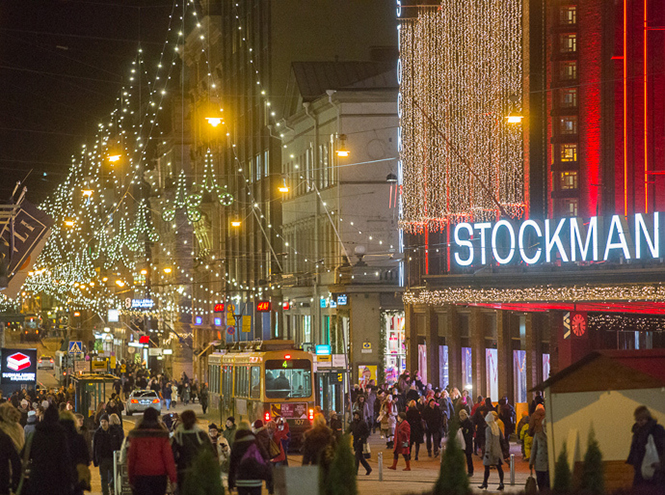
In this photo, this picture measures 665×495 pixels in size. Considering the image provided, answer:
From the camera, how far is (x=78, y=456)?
13.9m

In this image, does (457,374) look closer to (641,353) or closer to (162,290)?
(641,353)

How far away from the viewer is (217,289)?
76.4m

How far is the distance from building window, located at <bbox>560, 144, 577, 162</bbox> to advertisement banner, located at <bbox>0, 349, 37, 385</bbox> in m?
16.7

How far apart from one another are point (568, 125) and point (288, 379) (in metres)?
11.2

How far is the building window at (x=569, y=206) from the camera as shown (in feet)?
111

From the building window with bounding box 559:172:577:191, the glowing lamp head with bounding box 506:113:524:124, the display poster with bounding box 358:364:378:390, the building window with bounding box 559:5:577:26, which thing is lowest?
the display poster with bounding box 358:364:378:390

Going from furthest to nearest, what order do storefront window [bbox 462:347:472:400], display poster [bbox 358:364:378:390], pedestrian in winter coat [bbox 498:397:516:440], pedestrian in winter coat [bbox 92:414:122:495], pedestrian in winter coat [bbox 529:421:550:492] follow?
display poster [bbox 358:364:378:390]
storefront window [bbox 462:347:472:400]
pedestrian in winter coat [bbox 498:397:516:440]
pedestrian in winter coat [bbox 92:414:122:495]
pedestrian in winter coat [bbox 529:421:550:492]

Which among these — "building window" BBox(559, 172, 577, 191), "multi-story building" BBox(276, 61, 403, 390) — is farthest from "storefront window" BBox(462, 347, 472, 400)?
"building window" BBox(559, 172, 577, 191)

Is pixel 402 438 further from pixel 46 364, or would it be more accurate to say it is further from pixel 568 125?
pixel 46 364

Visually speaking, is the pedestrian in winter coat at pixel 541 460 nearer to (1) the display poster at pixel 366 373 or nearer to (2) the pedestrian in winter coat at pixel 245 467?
(2) the pedestrian in winter coat at pixel 245 467

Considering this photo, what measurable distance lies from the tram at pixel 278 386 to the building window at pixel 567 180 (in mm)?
9100

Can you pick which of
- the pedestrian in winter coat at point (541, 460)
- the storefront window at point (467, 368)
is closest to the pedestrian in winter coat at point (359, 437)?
the pedestrian in winter coat at point (541, 460)

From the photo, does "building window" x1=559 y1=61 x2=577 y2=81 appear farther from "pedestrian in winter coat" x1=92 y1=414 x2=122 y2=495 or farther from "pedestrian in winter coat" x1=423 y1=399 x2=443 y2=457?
"pedestrian in winter coat" x1=92 y1=414 x2=122 y2=495

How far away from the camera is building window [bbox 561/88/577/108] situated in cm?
3366
